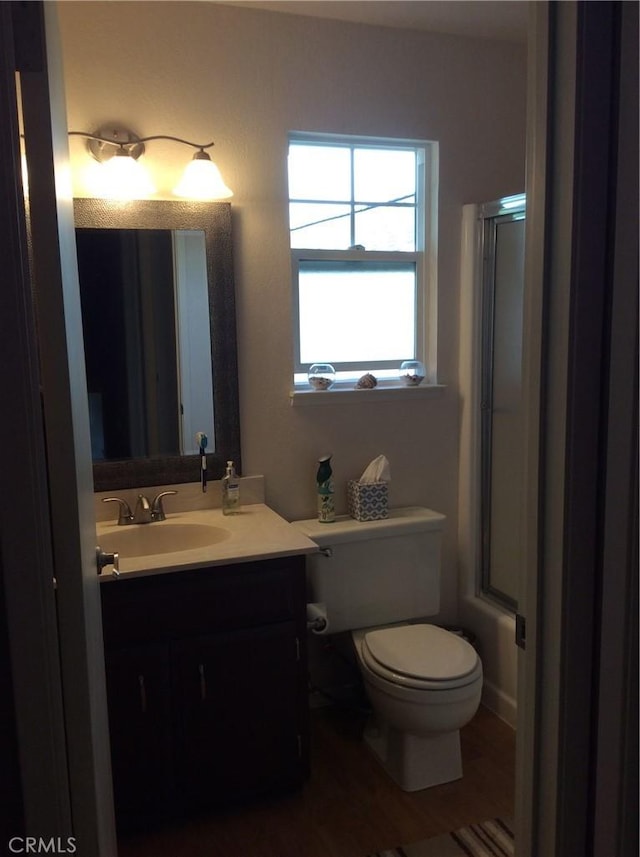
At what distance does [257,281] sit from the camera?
8.29 ft

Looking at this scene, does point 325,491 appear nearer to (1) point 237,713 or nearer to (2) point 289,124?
(1) point 237,713

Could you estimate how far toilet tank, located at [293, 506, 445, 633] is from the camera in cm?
249

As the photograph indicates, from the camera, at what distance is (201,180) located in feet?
7.52

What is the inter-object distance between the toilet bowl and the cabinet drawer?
0.39m

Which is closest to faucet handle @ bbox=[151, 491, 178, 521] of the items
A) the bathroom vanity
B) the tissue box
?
the bathroom vanity

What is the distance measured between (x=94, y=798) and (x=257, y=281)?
5.87 ft

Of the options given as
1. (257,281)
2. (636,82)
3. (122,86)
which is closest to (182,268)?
(257,281)

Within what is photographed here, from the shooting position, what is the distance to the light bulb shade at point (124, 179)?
2.23 m

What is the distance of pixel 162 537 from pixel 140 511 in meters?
0.11

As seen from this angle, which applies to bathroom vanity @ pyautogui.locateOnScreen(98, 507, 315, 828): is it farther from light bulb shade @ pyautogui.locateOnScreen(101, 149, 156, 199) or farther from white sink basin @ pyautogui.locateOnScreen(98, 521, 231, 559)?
light bulb shade @ pyautogui.locateOnScreen(101, 149, 156, 199)

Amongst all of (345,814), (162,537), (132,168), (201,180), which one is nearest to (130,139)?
(132,168)

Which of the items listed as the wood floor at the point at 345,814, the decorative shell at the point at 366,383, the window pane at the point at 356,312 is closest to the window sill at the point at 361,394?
the decorative shell at the point at 366,383

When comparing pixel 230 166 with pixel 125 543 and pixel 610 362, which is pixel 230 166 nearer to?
pixel 125 543

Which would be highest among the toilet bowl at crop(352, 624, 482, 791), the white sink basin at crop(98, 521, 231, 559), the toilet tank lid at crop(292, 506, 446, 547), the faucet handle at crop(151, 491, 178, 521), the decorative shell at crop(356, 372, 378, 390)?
the decorative shell at crop(356, 372, 378, 390)
